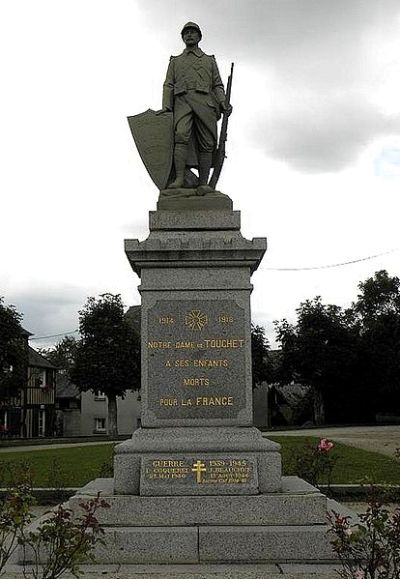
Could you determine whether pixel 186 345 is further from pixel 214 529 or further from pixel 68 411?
pixel 68 411

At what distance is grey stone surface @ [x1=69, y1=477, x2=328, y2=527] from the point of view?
7.68m

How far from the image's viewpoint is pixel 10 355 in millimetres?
38250

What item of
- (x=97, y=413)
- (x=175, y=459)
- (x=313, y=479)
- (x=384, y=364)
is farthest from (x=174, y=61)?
(x=97, y=413)

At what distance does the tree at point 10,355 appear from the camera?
37.9 metres

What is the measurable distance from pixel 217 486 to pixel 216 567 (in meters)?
1.15

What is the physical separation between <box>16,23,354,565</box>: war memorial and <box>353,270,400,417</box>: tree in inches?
1583

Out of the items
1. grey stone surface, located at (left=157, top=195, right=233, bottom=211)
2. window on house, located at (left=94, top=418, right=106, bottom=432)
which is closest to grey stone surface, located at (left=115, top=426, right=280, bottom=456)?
grey stone surface, located at (left=157, top=195, right=233, bottom=211)

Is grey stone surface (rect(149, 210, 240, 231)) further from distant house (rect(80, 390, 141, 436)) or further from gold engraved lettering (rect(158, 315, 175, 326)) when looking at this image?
A: distant house (rect(80, 390, 141, 436))

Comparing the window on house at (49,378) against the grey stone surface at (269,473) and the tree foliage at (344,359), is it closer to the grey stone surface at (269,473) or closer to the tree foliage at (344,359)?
the tree foliage at (344,359)

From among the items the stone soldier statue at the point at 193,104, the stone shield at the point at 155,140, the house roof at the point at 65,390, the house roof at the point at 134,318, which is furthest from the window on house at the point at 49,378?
the stone soldier statue at the point at 193,104

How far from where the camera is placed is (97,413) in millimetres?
59312

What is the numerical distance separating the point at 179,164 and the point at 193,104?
815 millimetres

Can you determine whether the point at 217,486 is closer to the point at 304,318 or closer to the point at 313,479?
the point at 313,479

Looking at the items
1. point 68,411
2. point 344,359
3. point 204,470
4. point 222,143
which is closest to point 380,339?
point 344,359
